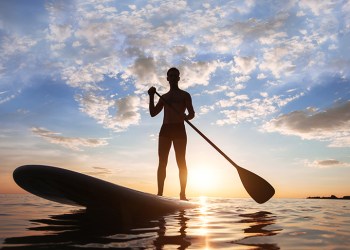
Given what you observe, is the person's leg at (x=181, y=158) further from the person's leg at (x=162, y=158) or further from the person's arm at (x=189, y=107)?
the person's arm at (x=189, y=107)

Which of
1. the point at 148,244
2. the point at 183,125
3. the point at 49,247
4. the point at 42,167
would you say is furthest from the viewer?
the point at 183,125

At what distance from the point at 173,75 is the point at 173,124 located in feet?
3.35

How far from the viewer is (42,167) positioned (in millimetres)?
3934

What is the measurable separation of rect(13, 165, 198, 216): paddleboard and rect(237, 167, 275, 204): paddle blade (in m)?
2.29

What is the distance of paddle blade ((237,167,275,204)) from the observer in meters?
5.94

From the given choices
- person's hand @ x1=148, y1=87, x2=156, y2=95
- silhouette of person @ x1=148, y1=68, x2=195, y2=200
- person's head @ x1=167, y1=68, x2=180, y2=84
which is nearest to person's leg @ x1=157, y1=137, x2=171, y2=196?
silhouette of person @ x1=148, y1=68, x2=195, y2=200

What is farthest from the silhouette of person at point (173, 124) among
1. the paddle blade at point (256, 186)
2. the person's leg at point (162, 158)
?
the paddle blade at point (256, 186)

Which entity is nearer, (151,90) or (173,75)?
(151,90)

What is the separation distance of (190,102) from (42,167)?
11.4 ft

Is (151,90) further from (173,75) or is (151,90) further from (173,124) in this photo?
(173,124)

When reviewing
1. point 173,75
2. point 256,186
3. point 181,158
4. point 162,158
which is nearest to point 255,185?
point 256,186

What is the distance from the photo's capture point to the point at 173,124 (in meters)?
6.31

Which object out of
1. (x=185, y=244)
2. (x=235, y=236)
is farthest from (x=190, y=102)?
(x=185, y=244)

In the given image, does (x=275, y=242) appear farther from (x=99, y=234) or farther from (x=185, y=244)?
(x=99, y=234)
